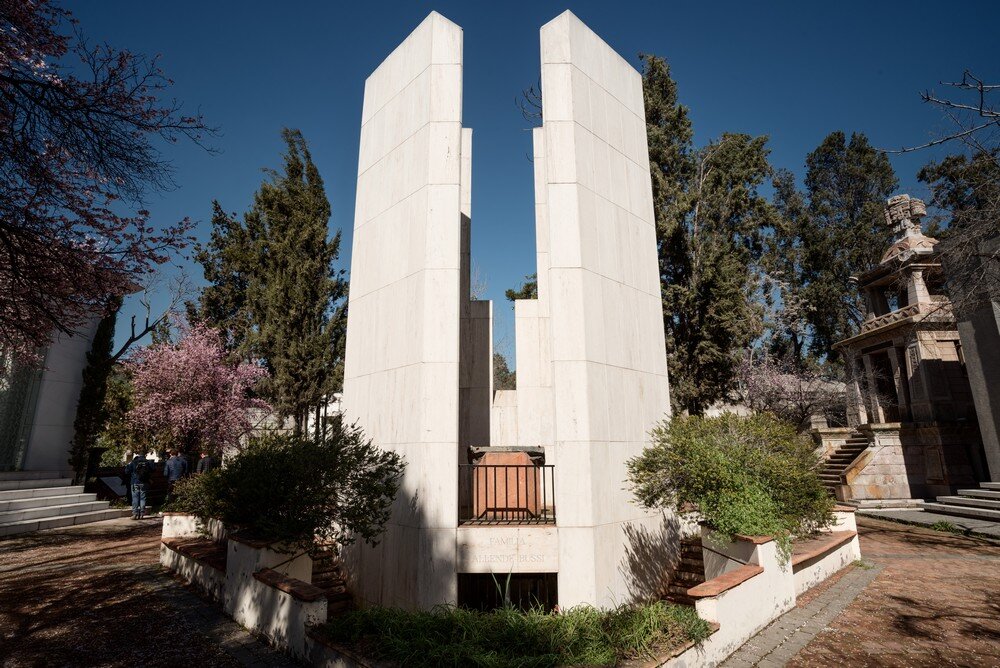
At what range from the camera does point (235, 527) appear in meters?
6.91

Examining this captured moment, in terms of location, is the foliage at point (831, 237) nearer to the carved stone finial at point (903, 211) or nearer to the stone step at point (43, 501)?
the carved stone finial at point (903, 211)

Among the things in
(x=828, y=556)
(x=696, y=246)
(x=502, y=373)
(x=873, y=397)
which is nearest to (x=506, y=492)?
(x=828, y=556)

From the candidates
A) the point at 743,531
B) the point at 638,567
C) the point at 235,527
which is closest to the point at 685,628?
the point at 743,531

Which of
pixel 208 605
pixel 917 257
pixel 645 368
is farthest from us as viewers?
pixel 917 257

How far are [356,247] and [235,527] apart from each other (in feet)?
17.3

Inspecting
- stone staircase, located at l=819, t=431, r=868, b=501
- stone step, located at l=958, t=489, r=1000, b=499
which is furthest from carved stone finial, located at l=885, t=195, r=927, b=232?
stone step, located at l=958, t=489, r=1000, b=499

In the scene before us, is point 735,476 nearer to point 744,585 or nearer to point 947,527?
point 744,585

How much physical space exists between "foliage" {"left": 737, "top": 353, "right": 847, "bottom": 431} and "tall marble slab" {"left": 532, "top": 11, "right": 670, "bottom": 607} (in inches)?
526

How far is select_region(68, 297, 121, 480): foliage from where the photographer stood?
585 inches

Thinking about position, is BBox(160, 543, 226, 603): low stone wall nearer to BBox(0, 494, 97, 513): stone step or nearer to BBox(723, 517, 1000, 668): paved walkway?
BBox(0, 494, 97, 513): stone step

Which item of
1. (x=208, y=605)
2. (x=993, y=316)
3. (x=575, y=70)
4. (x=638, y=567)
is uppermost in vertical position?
(x=575, y=70)

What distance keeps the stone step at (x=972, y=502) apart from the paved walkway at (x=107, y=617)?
15.8 meters

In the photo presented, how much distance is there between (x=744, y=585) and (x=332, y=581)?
613cm

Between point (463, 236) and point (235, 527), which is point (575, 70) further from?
point (235, 527)
